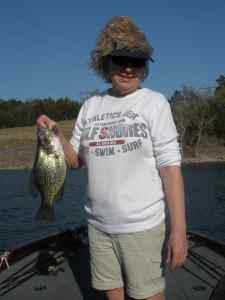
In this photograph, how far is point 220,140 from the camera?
2608 inches

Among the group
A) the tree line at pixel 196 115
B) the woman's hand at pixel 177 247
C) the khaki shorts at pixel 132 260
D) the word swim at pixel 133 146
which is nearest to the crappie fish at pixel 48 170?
the khaki shorts at pixel 132 260

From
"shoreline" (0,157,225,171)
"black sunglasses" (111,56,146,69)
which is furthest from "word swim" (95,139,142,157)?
"shoreline" (0,157,225,171)

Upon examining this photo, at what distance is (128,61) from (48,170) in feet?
3.50

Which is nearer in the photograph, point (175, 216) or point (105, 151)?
point (175, 216)

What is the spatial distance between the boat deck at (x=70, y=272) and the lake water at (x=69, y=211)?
6052 mm

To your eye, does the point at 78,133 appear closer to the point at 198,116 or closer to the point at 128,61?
the point at 128,61

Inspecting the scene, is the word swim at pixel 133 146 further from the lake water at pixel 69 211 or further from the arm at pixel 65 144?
the lake water at pixel 69 211

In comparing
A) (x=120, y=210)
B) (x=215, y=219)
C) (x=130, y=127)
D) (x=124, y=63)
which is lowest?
(x=215, y=219)

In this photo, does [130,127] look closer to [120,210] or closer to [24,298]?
[120,210]

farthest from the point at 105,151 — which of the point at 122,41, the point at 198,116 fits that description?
the point at 198,116

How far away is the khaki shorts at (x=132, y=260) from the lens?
3293 millimetres

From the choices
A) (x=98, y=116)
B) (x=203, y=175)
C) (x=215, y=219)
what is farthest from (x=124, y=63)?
(x=203, y=175)

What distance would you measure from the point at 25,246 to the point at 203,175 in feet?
118

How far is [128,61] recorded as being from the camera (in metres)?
3.32
